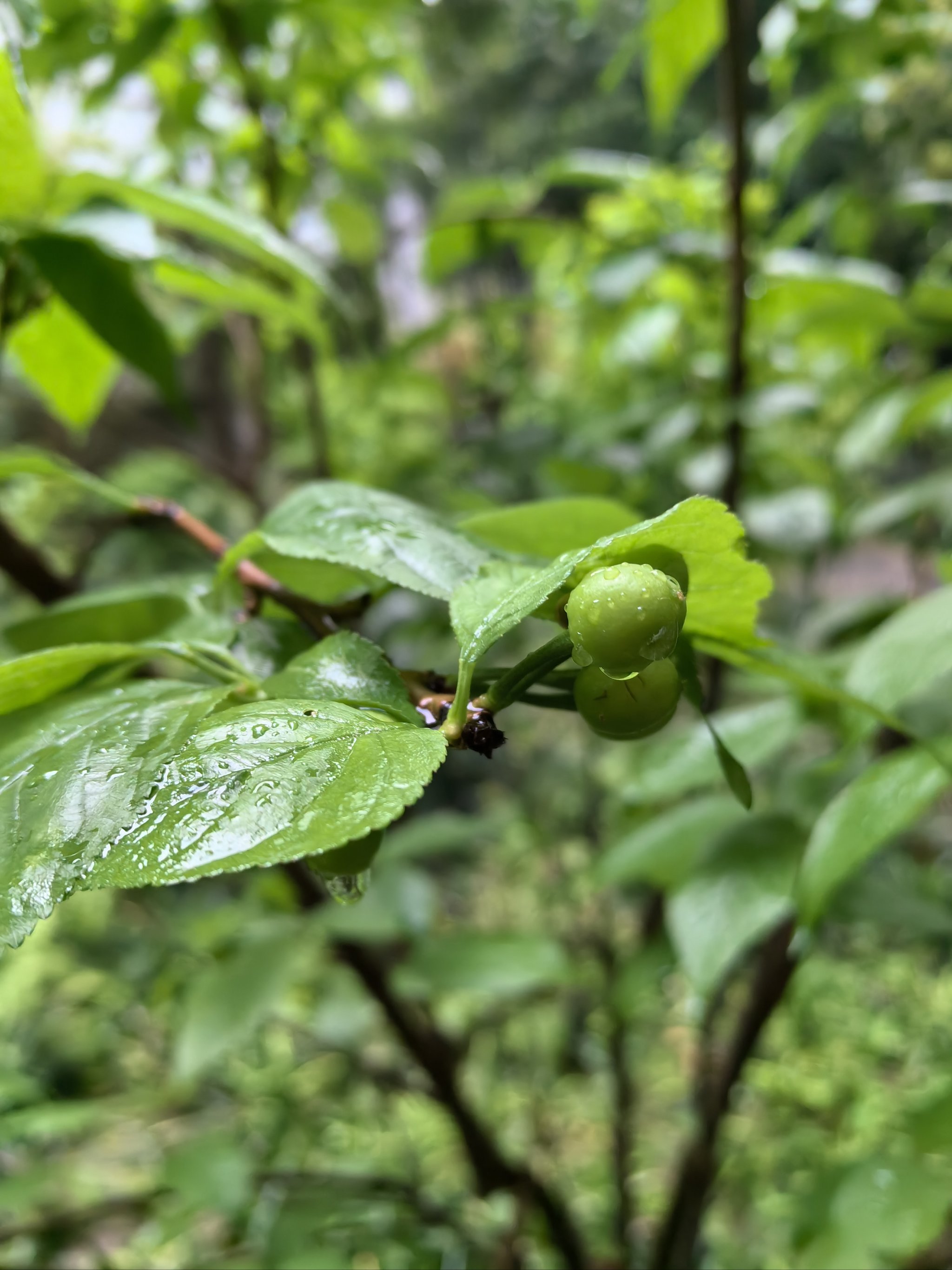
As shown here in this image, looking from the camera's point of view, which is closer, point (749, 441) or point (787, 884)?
point (787, 884)

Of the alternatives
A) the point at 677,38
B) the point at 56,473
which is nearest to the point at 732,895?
the point at 56,473

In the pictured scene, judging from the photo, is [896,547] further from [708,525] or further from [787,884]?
[708,525]

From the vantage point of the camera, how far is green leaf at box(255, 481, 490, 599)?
0.18 metres

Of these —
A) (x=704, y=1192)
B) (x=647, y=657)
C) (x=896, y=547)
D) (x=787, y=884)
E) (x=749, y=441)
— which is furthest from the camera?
(x=896, y=547)

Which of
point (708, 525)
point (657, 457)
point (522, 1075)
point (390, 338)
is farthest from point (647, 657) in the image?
point (390, 338)

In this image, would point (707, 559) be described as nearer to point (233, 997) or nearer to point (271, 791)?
point (271, 791)

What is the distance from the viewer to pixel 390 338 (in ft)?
3.92

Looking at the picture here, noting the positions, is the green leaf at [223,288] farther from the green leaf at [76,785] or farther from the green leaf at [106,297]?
the green leaf at [76,785]

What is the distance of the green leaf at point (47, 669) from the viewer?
171mm

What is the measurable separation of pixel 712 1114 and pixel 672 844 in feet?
0.70

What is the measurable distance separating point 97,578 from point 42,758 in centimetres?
54

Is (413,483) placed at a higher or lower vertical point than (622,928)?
higher

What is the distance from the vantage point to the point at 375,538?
192 millimetres

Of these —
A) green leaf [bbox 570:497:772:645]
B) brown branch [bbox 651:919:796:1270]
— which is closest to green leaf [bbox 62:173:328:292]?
green leaf [bbox 570:497:772:645]
